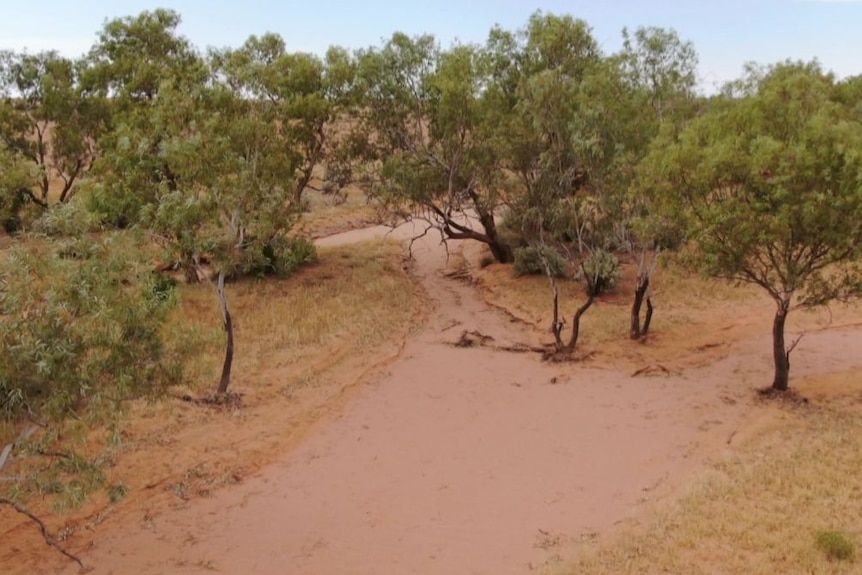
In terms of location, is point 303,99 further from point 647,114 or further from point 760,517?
point 760,517

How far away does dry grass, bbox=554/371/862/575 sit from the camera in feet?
34.1

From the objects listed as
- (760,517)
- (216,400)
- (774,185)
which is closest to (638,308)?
(774,185)

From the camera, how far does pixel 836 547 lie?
34.1 ft

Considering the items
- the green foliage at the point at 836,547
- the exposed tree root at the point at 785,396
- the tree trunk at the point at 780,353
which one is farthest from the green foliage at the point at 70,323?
the exposed tree root at the point at 785,396

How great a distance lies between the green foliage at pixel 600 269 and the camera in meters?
21.6

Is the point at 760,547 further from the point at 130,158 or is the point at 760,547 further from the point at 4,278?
the point at 130,158

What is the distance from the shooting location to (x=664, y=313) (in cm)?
2461

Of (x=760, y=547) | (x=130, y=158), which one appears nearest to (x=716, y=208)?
(x=760, y=547)

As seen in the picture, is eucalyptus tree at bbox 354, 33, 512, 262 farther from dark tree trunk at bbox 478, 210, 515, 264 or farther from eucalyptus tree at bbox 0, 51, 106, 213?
eucalyptus tree at bbox 0, 51, 106, 213

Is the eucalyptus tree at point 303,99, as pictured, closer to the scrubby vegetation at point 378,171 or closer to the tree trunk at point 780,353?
the scrubby vegetation at point 378,171

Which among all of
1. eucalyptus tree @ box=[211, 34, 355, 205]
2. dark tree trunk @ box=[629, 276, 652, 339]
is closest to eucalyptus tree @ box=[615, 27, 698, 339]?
dark tree trunk @ box=[629, 276, 652, 339]

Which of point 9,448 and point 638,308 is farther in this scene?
point 638,308

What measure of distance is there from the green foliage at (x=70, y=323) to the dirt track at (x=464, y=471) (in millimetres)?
3513

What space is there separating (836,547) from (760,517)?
1.28 metres
